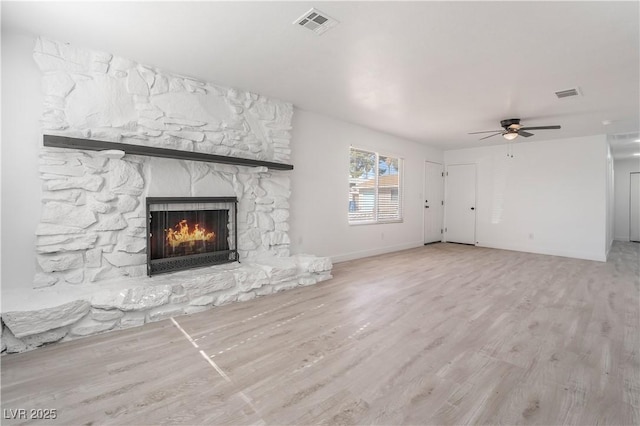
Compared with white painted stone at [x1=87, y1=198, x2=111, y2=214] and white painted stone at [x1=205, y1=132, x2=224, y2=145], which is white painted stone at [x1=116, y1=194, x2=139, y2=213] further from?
white painted stone at [x1=205, y1=132, x2=224, y2=145]

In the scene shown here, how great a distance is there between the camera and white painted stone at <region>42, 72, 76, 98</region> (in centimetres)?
265

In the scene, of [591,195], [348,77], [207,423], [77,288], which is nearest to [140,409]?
[207,423]

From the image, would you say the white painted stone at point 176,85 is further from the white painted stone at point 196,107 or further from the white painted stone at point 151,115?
the white painted stone at point 151,115

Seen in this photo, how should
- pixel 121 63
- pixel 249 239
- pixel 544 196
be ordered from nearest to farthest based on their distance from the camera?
pixel 121 63 < pixel 249 239 < pixel 544 196

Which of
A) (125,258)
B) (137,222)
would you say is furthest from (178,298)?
(137,222)

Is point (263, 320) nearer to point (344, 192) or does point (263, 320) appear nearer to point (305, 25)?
point (305, 25)

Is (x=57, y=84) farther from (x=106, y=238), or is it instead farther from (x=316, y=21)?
(x=316, y=21)

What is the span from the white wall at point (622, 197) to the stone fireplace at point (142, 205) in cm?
Answer: 1008

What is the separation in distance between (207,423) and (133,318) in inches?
63.6

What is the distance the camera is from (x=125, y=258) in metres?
3.03

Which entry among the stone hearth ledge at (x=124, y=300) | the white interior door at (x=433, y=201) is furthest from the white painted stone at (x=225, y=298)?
the white interior door at (x=433, y=201)

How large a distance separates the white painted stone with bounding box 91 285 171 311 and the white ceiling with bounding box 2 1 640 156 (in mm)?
2234

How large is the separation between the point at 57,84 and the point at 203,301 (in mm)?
2388

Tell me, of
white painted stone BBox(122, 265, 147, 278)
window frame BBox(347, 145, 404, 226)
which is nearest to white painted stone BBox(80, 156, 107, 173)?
white painted stone BBox(122, 265, 147, 278)
